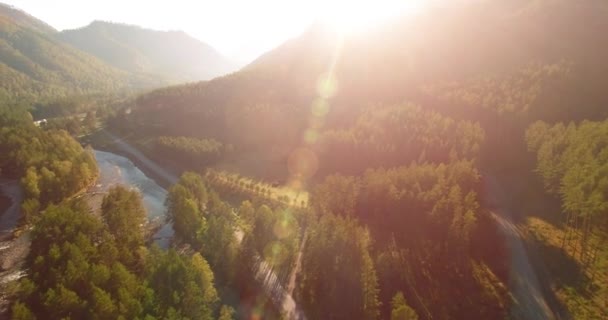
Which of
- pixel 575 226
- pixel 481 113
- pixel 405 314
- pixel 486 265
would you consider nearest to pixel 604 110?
pixel 481 113

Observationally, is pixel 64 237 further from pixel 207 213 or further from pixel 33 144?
pixel 33 144

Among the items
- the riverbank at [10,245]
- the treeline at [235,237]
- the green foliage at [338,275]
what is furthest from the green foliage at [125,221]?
the green foliage at [338,275]

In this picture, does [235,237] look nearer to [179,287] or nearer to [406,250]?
[179,287]

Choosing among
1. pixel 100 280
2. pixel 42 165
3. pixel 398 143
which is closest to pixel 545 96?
pixel 398 143

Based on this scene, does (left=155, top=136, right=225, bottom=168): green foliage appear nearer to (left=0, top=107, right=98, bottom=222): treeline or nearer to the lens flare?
(left=0, top=107, right=98, bottom=222): treeline

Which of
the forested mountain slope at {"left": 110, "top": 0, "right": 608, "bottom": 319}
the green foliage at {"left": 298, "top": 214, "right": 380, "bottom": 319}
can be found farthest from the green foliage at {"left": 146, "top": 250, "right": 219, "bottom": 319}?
the green foliage at {"left": 298, "top": 214, "right": 380, "bottom": 319}

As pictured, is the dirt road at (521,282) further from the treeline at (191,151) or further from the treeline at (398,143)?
the treeline at (191,151)
